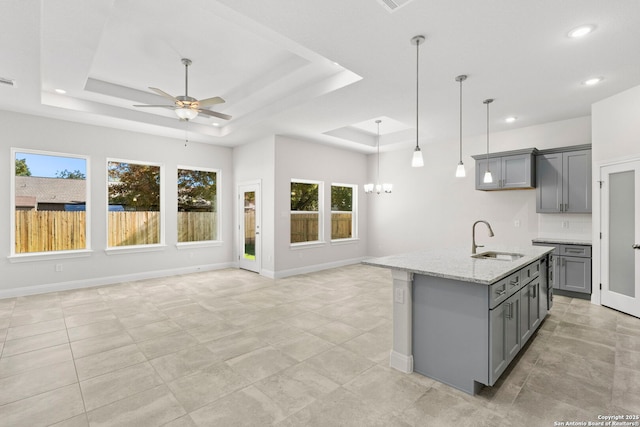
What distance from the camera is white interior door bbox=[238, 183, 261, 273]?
6643 mm

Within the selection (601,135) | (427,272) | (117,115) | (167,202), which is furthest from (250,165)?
(601,135)

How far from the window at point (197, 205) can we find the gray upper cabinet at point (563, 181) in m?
6.54

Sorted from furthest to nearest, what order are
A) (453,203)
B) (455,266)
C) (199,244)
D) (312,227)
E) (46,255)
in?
(312,227), (199,244), (453,203), (46,255), (455,266)

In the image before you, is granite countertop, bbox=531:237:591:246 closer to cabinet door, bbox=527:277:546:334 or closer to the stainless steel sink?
cabinet door, bbox=527:277:546:334

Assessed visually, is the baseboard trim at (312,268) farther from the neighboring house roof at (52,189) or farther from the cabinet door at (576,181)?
the cabinet door at (576,181)

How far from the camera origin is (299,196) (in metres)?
6.94

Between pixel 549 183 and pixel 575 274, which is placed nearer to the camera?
pixel 575 274

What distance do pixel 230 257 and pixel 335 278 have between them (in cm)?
279

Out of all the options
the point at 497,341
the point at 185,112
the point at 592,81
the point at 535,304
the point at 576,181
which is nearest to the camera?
the point at 497,341

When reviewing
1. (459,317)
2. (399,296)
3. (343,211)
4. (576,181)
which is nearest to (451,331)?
(459,317)

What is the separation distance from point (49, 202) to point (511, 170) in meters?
7.92

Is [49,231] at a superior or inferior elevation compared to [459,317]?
superior

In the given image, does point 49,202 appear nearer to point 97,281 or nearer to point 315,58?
point 97,281

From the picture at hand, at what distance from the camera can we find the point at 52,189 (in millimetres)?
5242
